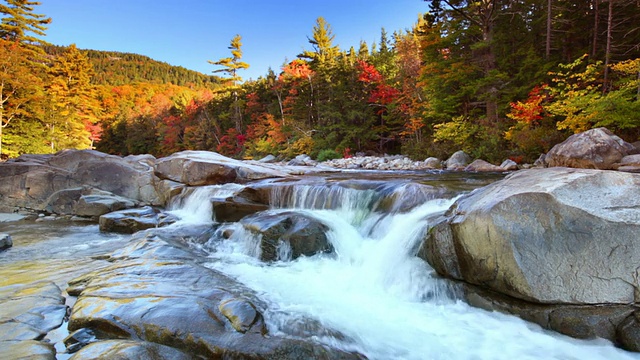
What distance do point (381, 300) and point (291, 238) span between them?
2.00 m

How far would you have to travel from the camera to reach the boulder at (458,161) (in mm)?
14070

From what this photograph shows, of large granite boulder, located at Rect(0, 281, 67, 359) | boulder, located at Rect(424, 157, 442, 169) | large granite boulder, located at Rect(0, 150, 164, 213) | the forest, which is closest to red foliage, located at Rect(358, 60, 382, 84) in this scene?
the forest

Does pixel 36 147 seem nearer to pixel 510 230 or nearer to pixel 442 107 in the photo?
pixel 442 107

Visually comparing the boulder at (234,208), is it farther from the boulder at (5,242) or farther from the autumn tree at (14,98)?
the autumn tree at (14,98)

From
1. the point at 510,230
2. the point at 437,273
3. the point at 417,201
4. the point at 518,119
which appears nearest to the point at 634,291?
the point at 510,230

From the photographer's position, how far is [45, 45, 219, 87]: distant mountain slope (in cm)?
10272

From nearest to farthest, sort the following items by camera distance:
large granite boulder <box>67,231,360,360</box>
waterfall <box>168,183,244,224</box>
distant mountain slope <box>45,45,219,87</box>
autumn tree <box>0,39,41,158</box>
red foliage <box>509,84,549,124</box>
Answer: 1. large granite boulder <box>67,231,360,360</box>
2. waterfall <box>168,183,244,224</box>
3. red foliage <box>509,84,549,124</box>
4. autumn tree <box>0,39,41,158</box>
5. distant mountain slope <box>45,45,219,87</box>

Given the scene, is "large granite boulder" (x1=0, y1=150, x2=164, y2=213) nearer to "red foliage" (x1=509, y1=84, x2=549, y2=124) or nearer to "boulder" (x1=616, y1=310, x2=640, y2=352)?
"boulder" (x1=616, y1=310, x2=640, y2=352)

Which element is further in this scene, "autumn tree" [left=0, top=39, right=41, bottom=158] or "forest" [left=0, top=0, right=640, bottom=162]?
"autumn tree" [left=0, top=39, right=41, bottom=158]

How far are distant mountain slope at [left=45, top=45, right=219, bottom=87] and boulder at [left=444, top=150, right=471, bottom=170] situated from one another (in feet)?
324

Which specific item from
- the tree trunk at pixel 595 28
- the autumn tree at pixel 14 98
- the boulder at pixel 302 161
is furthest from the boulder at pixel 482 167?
the autumn tree at pixel 14 98

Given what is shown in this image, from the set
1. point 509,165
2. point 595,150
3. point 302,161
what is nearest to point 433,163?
point 509,165

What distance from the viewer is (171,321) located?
2.88 meters

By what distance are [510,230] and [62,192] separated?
12309 millimetres
